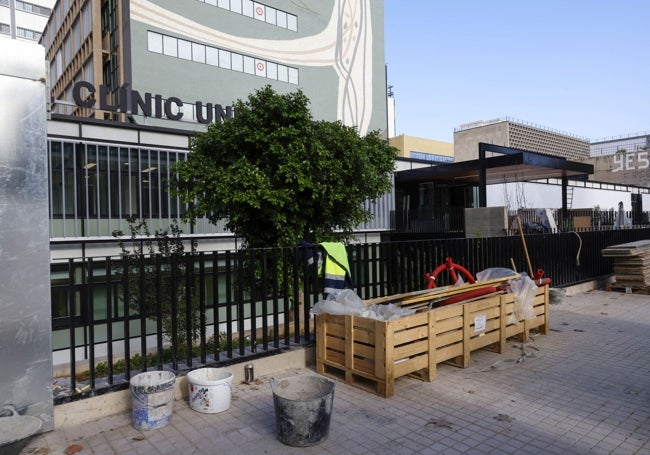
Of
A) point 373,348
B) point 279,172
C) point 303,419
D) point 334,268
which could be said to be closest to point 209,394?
point 303,419

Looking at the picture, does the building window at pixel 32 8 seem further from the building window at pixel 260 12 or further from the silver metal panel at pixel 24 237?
the silver metal panel at pixel 24 237

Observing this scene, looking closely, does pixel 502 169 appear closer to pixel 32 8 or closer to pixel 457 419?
pixel 457 419

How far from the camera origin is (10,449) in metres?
3.69

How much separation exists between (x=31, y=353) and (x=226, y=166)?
4787 mm

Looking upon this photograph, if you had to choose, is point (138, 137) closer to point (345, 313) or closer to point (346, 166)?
point (346, 166)

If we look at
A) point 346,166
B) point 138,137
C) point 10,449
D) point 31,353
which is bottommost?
point 10,449

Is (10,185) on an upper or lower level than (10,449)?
upper

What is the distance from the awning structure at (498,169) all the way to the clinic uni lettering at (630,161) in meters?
39.9

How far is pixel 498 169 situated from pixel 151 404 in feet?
61.8

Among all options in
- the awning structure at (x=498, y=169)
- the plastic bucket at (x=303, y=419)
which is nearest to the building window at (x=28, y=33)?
the awning structure at (x=498, y=169)

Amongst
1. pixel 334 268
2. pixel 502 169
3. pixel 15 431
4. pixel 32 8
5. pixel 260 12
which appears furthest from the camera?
pixel 32 8

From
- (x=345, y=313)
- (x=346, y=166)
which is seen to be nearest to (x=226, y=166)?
(x=346, y=166)

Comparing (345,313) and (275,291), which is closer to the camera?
(345,313)

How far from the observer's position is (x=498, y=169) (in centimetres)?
2039
